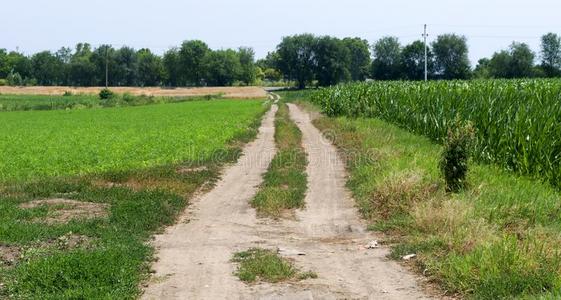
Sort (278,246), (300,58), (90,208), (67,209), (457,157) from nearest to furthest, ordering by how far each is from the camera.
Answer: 1. (278,246)
2. (457,157)
3. (67,209)
4. (90,208)
5. (300,58)

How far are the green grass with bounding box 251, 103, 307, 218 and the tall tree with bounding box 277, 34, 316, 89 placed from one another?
4231 inches

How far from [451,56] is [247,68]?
6305cm

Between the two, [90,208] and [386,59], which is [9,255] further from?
[386,59]

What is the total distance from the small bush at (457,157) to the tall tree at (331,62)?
117336 millimetres

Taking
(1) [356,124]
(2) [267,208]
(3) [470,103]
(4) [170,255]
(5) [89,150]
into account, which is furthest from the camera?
(1) [356,124]

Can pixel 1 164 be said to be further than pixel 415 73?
No

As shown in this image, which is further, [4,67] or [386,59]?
[4,67]

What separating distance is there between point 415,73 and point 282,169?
9433 cm

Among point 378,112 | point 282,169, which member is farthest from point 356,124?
point 282,169

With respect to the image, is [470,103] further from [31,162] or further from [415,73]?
[415,73]

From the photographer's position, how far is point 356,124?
2947 cm

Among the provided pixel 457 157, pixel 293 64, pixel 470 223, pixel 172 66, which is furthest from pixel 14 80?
pixel 470 223

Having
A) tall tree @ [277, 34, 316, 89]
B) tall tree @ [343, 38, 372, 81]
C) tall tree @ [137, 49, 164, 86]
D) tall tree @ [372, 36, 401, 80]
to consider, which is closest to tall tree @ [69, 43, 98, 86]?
tall tree @ [137, 49, 164, 86]

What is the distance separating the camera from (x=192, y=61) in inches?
5792
